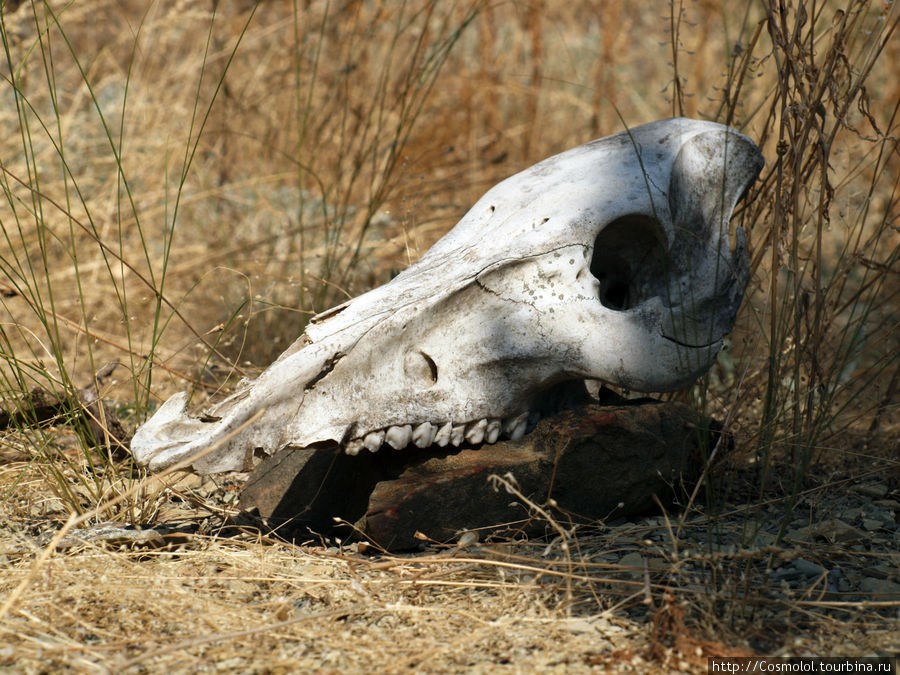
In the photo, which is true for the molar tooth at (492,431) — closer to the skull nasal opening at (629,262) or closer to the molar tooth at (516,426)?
the molar tooth at (516,426)

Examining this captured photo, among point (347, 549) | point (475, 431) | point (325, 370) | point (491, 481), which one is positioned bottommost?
point (347, 549)

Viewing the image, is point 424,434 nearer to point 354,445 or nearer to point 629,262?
point 354,445

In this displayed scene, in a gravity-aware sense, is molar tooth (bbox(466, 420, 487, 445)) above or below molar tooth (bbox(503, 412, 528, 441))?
above

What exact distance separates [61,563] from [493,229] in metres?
1.41

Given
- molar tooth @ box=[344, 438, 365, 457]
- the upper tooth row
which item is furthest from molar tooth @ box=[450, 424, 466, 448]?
molar tooth @ box=[344, 438, 365, 457]

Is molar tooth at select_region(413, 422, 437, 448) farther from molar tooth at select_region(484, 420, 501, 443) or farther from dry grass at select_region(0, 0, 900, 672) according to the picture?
dry grass at select_region(0, 0, 900, 672)

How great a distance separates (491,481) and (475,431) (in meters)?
0.14

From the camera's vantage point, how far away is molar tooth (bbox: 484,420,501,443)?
2.30 m

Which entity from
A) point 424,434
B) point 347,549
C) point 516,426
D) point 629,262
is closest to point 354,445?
point 424,434

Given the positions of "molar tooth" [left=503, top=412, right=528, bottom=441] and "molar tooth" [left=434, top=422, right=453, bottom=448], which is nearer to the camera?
"molar tooth" [left=434, top=422, right=453, bottom=448]

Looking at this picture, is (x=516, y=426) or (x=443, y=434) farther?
(x=516, y=426)

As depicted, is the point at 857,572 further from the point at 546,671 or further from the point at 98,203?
the point at 98,203

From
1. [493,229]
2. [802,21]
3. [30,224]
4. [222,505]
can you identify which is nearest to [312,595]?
[222,505]

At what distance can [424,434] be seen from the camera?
220 centimetres
